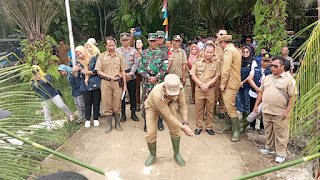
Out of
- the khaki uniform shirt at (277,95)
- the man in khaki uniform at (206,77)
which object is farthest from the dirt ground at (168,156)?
the khaki uniform shirt at (277,95)

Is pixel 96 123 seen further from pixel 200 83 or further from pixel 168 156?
pixel 200 83

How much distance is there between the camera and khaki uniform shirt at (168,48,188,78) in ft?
18.2

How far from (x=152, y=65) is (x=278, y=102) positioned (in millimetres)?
2253

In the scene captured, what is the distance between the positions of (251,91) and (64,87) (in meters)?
6.05

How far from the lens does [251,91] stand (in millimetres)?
4660

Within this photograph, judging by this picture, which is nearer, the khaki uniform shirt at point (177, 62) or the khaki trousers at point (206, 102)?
the khaki trousers at point (206, 102)

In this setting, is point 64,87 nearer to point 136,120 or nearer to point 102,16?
point 136,120

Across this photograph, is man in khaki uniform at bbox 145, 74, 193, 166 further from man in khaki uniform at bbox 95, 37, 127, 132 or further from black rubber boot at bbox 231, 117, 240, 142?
man in khaki uniform at bbox 95, 37, 127, 132

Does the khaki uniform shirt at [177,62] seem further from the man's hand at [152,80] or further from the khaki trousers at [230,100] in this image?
the khaki trousers at [230,100]

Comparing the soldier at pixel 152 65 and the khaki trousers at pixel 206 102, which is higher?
the soldier at pixel 152 65

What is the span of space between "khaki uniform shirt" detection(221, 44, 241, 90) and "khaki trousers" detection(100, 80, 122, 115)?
205cm

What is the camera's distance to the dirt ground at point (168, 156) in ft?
11.2

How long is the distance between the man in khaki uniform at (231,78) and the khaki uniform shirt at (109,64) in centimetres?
202

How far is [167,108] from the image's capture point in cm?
318
